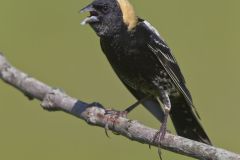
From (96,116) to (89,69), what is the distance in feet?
8.88

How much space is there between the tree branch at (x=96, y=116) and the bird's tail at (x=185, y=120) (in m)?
0.72

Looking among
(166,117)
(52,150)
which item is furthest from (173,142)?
(52,150)

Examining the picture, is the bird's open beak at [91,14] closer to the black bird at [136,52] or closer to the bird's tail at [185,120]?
the black bird at [136,52]

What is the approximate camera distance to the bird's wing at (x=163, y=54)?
4785mm

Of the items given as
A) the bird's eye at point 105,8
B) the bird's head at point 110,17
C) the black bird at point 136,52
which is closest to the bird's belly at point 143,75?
the black bird at point 136,52

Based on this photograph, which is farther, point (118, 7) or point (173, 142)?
point (118, 7)

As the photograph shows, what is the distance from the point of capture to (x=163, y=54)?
191 inches

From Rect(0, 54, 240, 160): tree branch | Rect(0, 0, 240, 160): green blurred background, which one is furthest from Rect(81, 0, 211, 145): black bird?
Rect(0, 0, 240, 160): green blurred background

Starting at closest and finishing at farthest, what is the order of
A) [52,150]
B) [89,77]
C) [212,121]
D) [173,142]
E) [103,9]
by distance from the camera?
[173,142] < [103,9] < [52,150] < [212,121] < [89,77]

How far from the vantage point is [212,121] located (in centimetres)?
649

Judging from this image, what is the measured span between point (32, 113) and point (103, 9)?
1987mm

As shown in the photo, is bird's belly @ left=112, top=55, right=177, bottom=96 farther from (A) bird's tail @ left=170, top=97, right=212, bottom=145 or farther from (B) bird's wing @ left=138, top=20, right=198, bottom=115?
(A) bird's tail @ left=170, top=97, right=212, bottom=145

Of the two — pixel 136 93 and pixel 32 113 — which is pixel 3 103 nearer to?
pixel 32 113

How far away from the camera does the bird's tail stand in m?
4.98
